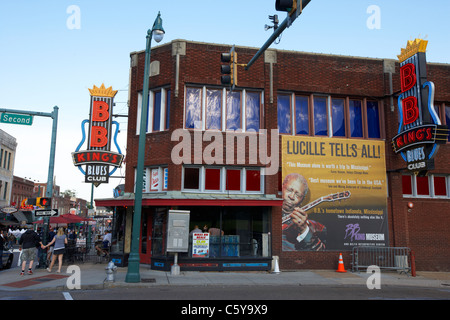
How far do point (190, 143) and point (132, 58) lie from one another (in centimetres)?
566

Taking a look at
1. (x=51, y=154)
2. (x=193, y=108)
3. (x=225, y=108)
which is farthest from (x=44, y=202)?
(x=225, y=108)

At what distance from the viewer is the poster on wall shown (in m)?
17.2

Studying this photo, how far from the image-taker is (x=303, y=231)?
17.2 meters

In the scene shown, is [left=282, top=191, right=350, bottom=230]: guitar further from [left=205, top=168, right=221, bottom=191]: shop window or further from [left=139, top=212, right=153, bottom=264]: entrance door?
[left=139, top=212, right=153, bottom=264]: entrance door

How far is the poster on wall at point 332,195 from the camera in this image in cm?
1720

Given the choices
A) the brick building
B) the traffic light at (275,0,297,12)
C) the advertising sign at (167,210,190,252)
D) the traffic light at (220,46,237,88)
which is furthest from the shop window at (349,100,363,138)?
the traffic light at (275,0,297,12)

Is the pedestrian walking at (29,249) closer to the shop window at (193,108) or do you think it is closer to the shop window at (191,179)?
the shop window at (191,179)

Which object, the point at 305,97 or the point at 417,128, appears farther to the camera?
the point at 305,97

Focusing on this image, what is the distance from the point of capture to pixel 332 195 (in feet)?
57.8

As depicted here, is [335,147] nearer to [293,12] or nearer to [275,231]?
[275,231]

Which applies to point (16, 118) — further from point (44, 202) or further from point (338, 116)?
point (338, 116)

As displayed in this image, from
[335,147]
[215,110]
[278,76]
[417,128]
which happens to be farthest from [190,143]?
[417,128]

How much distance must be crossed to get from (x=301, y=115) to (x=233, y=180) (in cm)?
455

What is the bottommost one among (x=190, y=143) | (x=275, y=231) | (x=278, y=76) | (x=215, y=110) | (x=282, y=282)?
(x=282, y=282)
